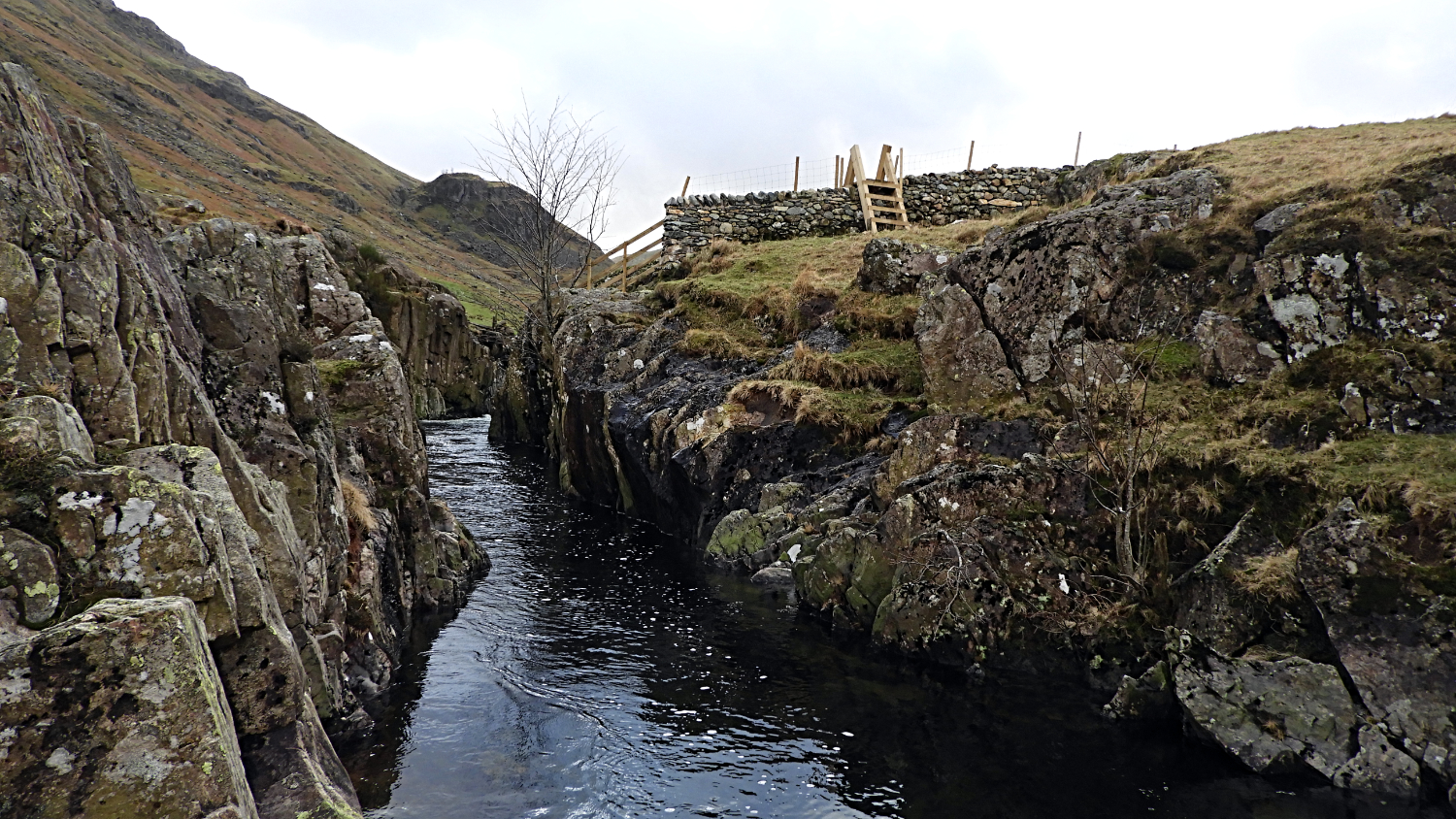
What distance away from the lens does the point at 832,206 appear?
42.7 meters

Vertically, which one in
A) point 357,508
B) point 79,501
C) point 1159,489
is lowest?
point 357,508

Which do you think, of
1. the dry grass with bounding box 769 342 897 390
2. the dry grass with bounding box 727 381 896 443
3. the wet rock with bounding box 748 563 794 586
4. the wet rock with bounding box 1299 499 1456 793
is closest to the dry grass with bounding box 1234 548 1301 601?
the wet rock with bounding box 1299 499 1456 793

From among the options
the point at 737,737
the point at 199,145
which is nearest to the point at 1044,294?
the point at 737,737

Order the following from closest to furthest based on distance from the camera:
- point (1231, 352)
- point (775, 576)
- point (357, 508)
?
1. point (357, 508)
2. point (1231, 352)
3. point (775, 576)

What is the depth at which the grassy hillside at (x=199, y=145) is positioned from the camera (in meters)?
115

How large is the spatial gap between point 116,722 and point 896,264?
2666cm

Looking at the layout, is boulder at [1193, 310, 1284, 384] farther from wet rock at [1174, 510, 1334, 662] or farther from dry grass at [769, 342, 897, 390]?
dry grass at [769, 342, 897, 390]

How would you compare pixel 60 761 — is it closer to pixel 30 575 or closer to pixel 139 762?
pixel 139 762

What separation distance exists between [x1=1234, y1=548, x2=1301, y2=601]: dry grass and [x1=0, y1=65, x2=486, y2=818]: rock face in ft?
43.1

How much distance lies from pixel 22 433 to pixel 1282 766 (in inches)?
609

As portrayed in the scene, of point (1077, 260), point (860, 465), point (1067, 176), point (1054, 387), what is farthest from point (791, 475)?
point (1067, 176)

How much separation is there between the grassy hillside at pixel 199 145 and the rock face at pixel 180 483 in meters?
99.1

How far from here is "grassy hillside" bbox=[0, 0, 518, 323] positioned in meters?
115

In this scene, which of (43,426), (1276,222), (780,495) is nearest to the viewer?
(43,426)
